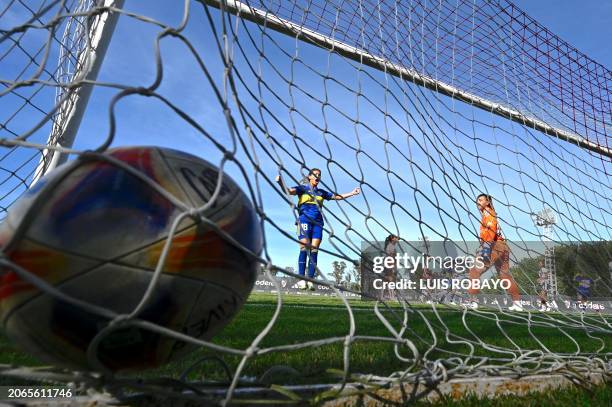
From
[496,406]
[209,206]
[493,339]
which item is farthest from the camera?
[493,339]

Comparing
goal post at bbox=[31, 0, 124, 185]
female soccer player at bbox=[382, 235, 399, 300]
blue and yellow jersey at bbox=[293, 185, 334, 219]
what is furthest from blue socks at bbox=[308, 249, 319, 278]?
goal post at bbox=[31, 0, 124, 185]

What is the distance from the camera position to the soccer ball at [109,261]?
1.22 metres

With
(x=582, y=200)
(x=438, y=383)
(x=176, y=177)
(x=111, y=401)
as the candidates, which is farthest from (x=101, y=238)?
(x=582, y=200)

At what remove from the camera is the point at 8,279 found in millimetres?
1275

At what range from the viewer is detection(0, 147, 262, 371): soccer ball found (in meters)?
1.22

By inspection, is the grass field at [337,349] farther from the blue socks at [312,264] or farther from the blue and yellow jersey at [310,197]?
the blue and yellow jersey at [310,197]

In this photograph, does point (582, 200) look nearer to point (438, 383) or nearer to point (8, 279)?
point (438, 383)

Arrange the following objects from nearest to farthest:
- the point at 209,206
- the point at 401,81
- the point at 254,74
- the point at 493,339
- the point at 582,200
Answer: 1. the point at 209,206
2. the point at 254,74
3. the point at 493,339
4. the point at 401,81
5. the point at 582,200

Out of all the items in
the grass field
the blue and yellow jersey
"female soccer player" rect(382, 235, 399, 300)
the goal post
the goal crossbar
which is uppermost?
the goal crossbar

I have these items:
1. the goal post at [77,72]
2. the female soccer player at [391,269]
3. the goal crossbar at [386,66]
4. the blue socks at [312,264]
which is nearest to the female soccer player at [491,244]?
the female soccer player at [391,269]

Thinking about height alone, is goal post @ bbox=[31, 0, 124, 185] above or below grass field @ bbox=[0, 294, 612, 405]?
above

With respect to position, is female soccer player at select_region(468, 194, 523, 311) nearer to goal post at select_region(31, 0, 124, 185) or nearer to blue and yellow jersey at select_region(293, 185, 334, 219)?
blue and yellow jersey at select_region(293, 185, 334, 219)

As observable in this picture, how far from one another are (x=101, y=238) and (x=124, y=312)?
204mm

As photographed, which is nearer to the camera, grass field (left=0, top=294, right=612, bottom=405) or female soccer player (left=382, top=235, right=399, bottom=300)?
grass field (left=0, top=294, right=612, bottom=405)
